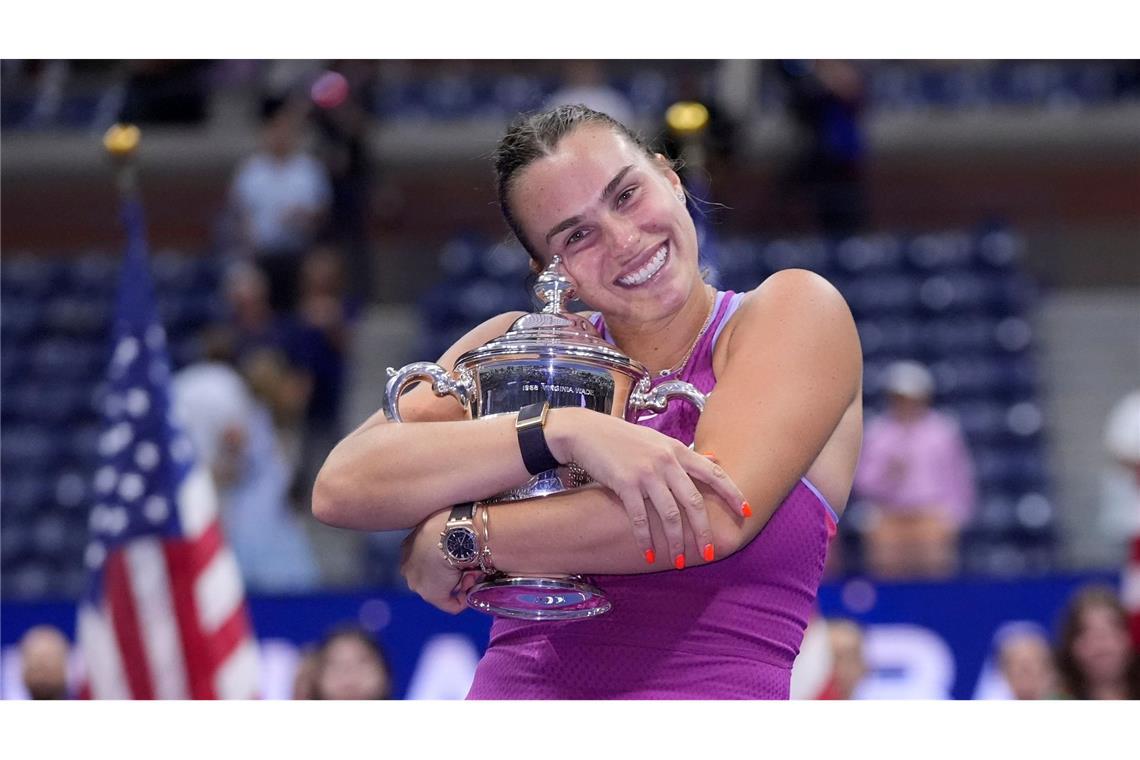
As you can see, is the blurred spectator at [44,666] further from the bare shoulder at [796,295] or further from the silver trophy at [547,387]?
the bare shoulder at [796,295]

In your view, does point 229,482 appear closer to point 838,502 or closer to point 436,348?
point 436,348

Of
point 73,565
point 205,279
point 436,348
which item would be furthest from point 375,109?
point 73,565

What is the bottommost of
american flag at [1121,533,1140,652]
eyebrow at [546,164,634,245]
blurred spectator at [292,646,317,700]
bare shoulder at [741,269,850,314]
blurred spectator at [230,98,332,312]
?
blurred spectator at [292,646,317,700]

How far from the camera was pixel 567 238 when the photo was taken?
1902 mm

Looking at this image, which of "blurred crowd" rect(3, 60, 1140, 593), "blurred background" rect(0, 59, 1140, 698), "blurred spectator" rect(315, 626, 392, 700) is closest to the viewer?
"blurred spectator" rect(315, 626, 392, 700)

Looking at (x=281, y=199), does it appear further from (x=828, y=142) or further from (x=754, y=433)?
(x=754, y=433)

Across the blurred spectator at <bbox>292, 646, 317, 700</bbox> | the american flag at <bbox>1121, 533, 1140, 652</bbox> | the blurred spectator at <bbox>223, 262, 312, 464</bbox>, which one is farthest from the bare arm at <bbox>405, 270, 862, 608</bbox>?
the blurred spectator at <bbox>223, 262, 312, 464</bbox>

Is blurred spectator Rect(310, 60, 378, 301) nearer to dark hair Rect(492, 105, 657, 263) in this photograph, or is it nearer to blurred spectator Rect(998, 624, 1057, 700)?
blurred spectator Rect(998, 624, 1057, 700)

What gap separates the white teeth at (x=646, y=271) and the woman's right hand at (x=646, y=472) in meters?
0.23

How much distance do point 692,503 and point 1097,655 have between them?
3.07 m

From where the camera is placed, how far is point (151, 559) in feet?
14.3

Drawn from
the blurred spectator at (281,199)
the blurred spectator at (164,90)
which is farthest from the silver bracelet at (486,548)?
the blurred spectator at (164,90)

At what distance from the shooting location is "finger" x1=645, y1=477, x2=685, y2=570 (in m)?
1.67

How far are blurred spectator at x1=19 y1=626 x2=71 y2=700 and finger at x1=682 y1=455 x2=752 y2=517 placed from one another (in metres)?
3.62
